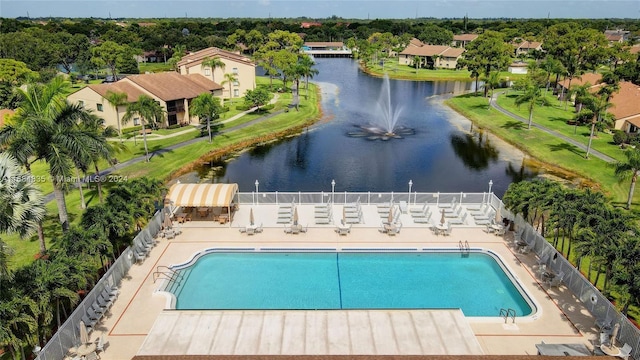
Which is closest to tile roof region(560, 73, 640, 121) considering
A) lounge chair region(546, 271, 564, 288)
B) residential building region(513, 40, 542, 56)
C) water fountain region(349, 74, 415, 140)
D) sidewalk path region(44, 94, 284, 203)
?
water fountain region(349, 74, 415, 140)

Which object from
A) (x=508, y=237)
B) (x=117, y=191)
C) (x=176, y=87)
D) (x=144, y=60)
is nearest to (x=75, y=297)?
(x=117, y=191)

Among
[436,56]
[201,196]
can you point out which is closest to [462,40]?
[436,56]

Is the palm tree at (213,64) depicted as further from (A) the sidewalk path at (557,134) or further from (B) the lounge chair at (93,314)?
(B) the lounge chair at (93,314)

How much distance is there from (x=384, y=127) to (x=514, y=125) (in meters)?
17.9

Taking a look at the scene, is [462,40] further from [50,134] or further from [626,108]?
[50,134]

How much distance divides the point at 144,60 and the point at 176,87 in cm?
9242

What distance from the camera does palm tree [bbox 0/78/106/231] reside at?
2286 centimetres

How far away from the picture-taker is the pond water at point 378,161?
45.0 meters

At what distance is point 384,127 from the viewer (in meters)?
67.5

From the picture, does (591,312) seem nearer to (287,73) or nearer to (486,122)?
(486,122)

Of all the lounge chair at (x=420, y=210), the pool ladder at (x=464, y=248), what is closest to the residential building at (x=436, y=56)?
the lounge chair at (x=420, y=210)

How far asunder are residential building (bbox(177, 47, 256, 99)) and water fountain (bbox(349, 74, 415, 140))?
78.5 feet

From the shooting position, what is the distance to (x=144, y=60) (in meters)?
146

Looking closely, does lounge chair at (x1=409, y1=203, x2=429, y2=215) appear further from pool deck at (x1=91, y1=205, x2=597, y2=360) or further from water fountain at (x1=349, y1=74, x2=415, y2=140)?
water fountain at (x1=349, y1=74, x2=415, y2=140)
